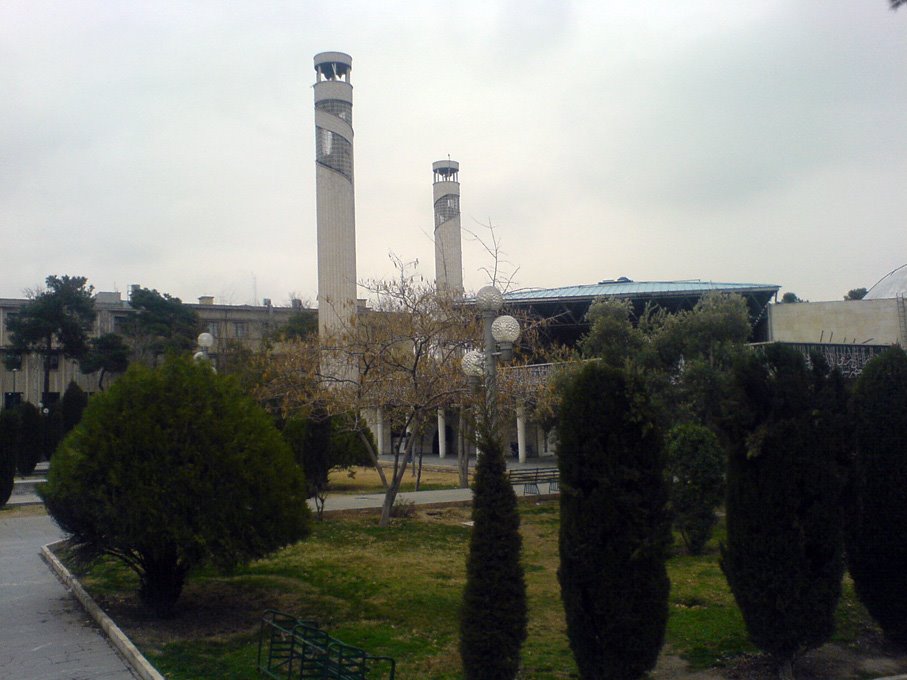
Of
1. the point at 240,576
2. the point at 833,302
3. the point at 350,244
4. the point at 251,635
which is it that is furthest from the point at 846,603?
the point at 350,244

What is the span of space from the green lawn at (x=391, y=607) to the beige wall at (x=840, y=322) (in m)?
26.4

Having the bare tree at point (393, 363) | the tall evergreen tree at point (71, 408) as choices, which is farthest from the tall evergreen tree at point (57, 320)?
the bare tree at point (393, 363)

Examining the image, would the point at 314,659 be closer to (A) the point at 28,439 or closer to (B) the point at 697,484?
(B) the point at 697,484

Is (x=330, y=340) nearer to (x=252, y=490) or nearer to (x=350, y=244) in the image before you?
(x=252, y=490)

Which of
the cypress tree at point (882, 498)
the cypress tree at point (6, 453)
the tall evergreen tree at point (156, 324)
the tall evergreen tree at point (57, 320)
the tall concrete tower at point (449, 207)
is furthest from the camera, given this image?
the tall concrete tower at point (449, 207)

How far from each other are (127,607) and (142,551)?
1365 mm

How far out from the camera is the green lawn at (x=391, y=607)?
802cm

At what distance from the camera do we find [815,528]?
716 cm

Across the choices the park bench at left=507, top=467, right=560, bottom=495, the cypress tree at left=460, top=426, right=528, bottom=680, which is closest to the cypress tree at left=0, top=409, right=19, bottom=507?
the park bench at left=507, top=467, right=560, bottom=495

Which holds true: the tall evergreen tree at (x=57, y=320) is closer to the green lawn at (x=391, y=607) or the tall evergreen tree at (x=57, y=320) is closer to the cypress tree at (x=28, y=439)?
the cypress tree at (x=28, y=439)

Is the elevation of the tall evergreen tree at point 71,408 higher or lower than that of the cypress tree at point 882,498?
higher

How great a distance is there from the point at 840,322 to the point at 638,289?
9.67 m

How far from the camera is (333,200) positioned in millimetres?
45719

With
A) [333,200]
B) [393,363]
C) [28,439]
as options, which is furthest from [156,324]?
[393,363]
